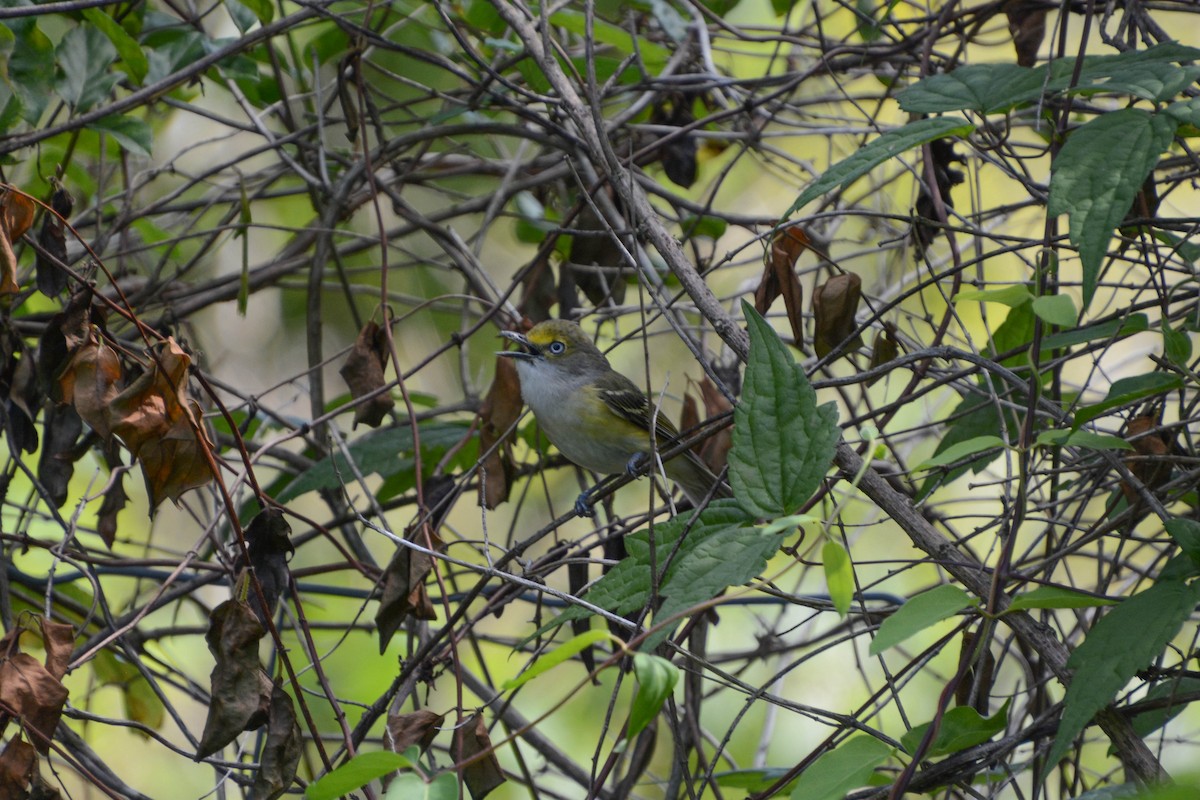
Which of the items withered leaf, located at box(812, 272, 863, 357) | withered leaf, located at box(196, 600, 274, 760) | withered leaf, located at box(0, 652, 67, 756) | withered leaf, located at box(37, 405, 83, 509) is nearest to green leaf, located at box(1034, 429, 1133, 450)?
withered leaf, located at box(812, 272, 863, 357)

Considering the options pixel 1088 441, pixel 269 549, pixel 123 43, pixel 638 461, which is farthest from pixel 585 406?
pixel 1088 441

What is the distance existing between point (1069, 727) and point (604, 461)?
2.80 metres

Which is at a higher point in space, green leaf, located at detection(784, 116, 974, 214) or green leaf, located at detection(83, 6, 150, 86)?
green leaf, located at detection(83, 6, 150, 86)

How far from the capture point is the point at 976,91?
229 centimetres

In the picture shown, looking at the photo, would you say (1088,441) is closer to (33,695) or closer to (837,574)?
(837,574)

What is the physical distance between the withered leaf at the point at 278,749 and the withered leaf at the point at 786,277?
4.84 feet

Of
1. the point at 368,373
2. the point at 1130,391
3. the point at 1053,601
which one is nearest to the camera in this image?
the point at 1053,601

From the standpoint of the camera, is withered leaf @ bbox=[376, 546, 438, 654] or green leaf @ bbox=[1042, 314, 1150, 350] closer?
green leaf @ bbox=[1042, 314, 1150, 350]

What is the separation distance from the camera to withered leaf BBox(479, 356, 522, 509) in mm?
3336

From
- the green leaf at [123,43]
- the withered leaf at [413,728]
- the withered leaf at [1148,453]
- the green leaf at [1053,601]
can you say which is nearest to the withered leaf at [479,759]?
the withered leaf at [413,728]

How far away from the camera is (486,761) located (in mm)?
2406

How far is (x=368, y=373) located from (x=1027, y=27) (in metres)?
2.42

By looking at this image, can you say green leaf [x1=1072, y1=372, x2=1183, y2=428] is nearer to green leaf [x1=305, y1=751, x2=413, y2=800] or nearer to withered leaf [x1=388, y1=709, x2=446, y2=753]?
green leaf [x1=305, y1=751, x2=413, y2=800]

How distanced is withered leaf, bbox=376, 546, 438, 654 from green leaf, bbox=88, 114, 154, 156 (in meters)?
1.70
